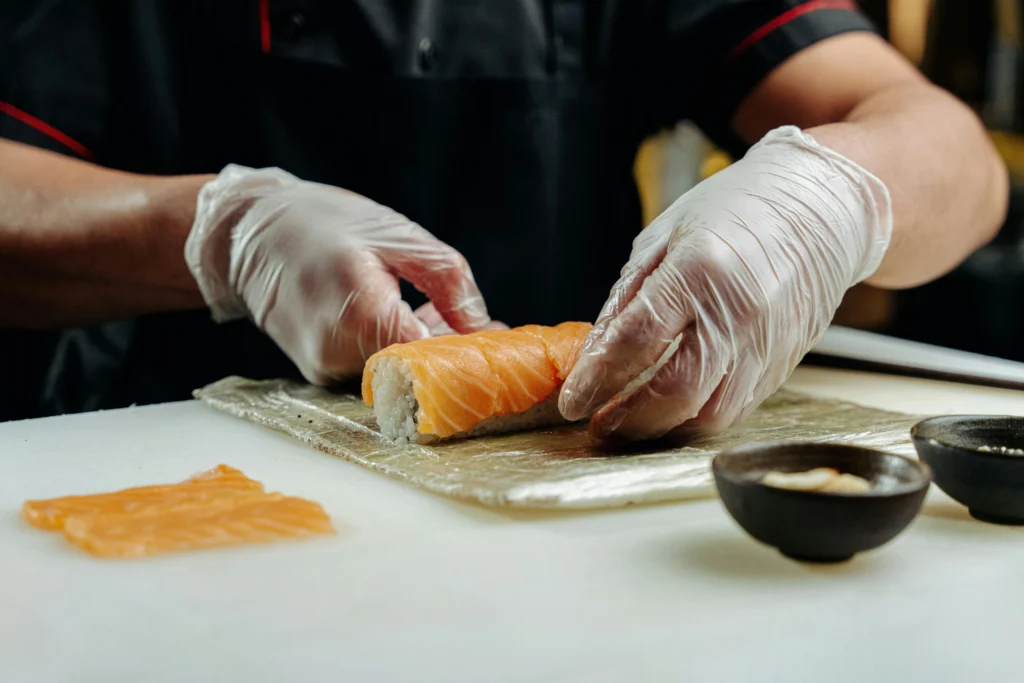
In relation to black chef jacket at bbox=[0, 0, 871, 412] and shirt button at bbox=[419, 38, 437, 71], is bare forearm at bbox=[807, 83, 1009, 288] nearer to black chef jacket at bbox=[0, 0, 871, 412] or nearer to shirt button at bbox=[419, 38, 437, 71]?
black chef jacket at bbox=[0, 0, 871, 412]

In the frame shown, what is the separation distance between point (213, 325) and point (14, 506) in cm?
128

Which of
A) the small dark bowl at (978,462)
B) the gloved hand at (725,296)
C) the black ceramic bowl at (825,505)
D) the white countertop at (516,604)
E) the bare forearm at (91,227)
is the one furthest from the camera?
the bare forearm at (91,227)

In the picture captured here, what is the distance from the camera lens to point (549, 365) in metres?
1.70

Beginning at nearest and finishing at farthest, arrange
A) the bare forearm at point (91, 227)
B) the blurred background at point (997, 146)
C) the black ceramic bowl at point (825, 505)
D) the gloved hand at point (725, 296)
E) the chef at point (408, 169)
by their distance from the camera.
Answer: the black ceramic bowl at point (825, 505) < the gloved hand at point (725, 296) < the chef at point (408, 169) < the bare forearm at point (91, 227) < the blurred background at point (997, 146)

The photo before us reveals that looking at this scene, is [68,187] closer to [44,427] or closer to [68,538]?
[44,427]

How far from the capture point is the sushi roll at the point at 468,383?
1568mm

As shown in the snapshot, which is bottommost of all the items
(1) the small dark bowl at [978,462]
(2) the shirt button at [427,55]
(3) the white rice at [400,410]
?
(3) the white rice at [400,410]

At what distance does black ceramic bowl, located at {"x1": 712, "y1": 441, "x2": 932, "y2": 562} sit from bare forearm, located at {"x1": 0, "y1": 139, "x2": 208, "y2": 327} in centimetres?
140

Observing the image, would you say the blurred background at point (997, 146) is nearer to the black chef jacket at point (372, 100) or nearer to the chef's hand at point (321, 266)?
the black chef jacket at point (372, 100)

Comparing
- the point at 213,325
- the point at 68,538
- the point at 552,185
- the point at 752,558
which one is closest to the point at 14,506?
the point at 68,538

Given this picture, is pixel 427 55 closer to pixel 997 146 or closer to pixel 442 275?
pixel 442 275

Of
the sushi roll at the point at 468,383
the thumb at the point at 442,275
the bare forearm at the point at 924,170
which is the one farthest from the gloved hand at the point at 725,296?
the thumb at the point at 442,275

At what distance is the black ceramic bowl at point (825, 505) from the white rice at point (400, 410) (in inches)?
25.0

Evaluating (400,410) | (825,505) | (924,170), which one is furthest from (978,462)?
(924,170)
